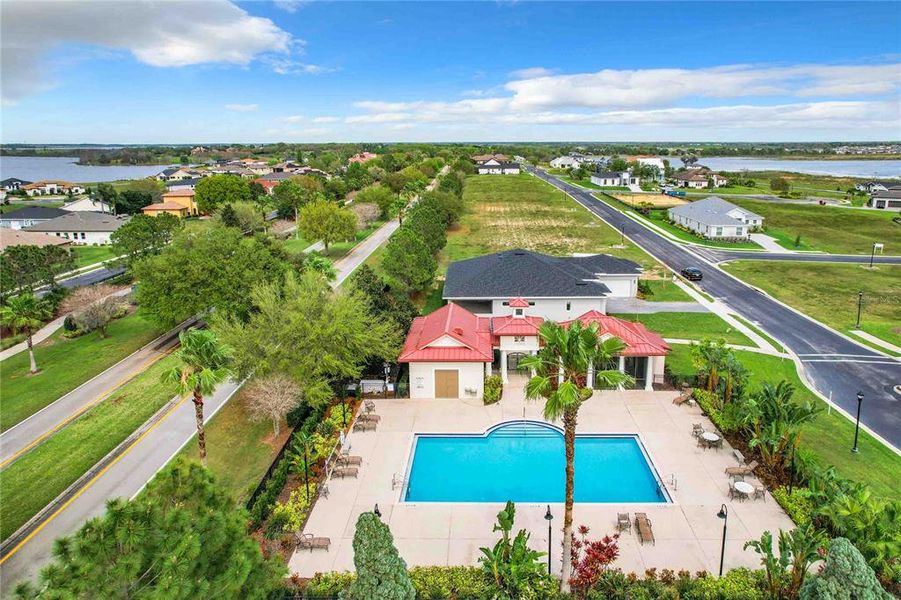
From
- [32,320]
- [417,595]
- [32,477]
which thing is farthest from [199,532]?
[32,320]

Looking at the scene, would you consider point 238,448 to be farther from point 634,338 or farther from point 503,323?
point 634,338

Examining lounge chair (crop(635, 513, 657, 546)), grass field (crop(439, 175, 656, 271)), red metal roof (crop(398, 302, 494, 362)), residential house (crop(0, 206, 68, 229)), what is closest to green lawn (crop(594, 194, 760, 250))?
grass field (crop(439, 175, 656, 271))

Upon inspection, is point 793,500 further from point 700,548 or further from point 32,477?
point 32,477

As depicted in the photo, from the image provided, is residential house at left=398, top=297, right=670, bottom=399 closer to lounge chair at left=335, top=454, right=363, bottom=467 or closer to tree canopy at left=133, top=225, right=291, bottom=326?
lounge chair at left=335, top=454, right=363, bottom=467

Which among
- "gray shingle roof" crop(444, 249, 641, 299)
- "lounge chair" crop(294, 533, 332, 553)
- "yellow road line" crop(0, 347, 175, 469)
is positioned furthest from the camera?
"gray shingle roof" crop(444, 249, 641, 299)

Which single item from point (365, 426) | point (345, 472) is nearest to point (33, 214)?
point (365, 426)

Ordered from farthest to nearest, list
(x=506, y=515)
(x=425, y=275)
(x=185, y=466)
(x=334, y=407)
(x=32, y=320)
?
(x=425, y=275) < (x=32, y=320) < (x=334, y=407) < (x=506, y=515) < (x=185, y=466)

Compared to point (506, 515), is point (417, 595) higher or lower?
lower
